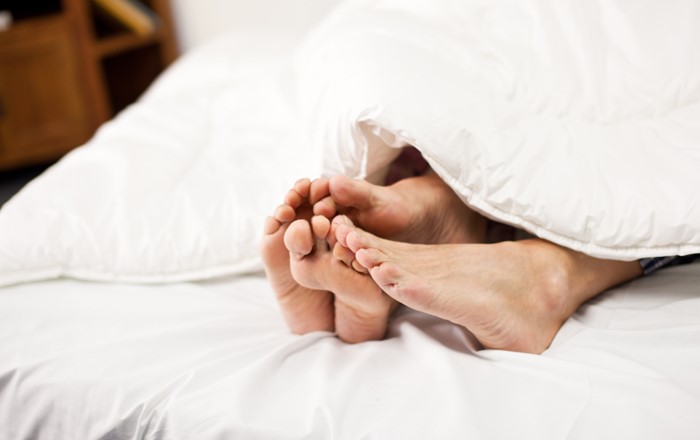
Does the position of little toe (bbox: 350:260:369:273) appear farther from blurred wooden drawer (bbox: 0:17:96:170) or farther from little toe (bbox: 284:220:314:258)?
blurred wooden drawer (bbox: 0:17:96:170)

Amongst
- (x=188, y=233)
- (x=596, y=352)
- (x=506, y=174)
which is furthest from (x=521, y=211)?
(x=188, y=233)

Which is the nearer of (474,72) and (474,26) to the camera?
(474,72)

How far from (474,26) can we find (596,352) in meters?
0.52

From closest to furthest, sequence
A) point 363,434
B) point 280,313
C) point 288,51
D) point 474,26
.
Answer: point 363,434 → point 280,313 → point 474,26 → point 288,51

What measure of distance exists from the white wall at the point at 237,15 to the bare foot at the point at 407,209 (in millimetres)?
1487

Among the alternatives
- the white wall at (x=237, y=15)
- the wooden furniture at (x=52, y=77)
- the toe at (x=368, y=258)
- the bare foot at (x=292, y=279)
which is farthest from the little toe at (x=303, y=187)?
the wooden furniture at (x=52, y=77)

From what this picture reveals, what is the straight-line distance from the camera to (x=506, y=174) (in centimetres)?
70

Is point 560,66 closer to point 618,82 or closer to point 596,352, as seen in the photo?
point 618,82

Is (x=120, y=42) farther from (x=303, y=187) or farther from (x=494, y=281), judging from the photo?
(x=494, y=281)

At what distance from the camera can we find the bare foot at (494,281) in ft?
2.06

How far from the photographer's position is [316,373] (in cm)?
66

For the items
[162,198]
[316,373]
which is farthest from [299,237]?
[162,198]

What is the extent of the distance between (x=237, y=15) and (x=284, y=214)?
1801mm

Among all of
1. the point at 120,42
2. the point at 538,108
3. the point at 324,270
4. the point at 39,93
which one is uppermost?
the point at 538,108
